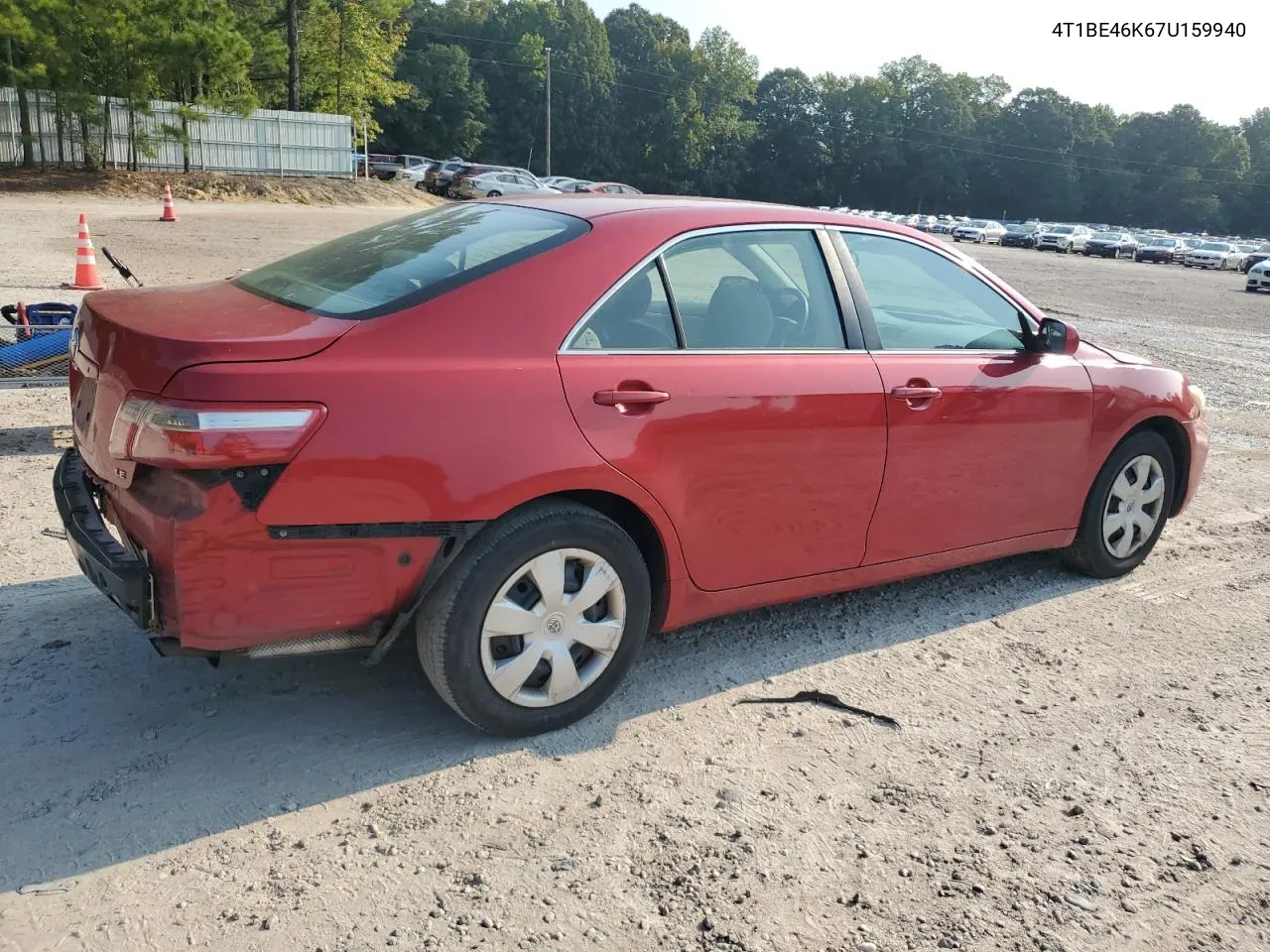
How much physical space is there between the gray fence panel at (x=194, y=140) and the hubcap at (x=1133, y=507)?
37.1 meters

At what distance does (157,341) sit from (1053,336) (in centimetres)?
339

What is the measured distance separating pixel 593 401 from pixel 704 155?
10163cm

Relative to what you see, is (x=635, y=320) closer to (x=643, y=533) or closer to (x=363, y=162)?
(x=643, y=533)

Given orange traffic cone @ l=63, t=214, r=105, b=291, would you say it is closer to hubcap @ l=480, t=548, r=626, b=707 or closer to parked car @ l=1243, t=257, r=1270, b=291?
hubcap @ l=480, t=548, r=626, b=707

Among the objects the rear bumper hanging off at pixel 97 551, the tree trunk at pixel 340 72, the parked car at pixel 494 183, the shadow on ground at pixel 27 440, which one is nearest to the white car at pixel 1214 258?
the parked car at pixel 494 183

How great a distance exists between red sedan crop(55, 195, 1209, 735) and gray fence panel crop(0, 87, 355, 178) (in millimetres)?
36520

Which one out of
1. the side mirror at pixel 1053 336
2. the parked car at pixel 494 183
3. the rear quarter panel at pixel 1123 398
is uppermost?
the parked car at pixel 494 183

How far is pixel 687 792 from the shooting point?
309cm

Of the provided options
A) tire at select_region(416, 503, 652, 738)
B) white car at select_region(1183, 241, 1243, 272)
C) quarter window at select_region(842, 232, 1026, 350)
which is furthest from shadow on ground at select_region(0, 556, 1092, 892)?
white car at select_region(1183, 241, 1243, 272)

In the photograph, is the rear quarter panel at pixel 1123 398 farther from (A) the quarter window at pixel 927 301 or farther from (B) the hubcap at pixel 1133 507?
(A) the quarter window at pixel 927 301

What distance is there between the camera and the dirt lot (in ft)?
8.37

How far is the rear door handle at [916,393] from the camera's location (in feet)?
12.8

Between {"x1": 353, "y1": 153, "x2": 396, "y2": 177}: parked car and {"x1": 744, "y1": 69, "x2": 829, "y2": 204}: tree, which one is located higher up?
{"x1": 744, "y1": 69, "x2": 829, "y2": 204}: tree

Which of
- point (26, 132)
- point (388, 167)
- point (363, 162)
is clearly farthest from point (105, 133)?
point (388, 167)
